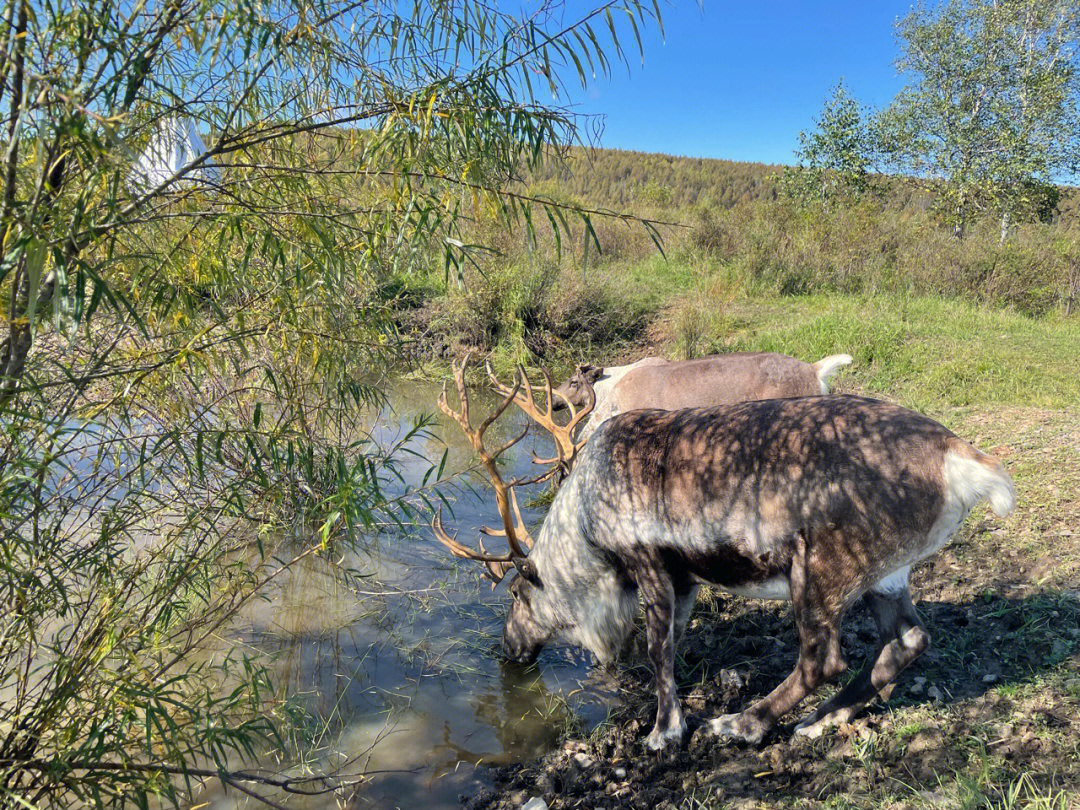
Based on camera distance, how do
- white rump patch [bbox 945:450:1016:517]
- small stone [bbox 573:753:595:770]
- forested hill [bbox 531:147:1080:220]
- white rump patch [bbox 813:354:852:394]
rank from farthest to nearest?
forested hill [bbox 531:147:1080:220] → white rump patch [bbox 813:354:852:394] → small stone [bbox 573:753:595:770] → white rump patch [bbox 945:450:1016:517]

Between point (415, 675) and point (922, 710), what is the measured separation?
9.27 feet

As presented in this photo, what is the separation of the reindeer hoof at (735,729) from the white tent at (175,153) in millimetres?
3241

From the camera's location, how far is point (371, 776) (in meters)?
3.44

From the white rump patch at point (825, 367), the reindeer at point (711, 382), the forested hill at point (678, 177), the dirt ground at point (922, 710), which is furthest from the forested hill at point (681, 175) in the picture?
the dirt ground at point (922, 710)

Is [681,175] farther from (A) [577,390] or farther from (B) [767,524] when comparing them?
(B) [767,524]

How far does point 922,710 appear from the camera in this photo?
9.98 feet

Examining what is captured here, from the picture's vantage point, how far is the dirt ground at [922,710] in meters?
2.57

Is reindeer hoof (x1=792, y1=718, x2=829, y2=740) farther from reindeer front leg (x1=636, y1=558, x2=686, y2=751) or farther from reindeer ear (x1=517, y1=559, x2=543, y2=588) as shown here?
reindeer ear (x1=517, y1=559, x2=543, y2=588)

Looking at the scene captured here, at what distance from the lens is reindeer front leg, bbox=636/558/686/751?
3385mm

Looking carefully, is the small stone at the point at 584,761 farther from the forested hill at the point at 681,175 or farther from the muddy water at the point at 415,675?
the forested hill at the point at 681,175

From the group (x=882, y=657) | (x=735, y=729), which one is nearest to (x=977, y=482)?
(x=882, y=657)

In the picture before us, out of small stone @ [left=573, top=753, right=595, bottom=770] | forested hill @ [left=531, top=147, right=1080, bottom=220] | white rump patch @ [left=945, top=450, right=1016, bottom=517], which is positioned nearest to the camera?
white rump patch @ [left=945, top=450, right=1016, bottom=517]

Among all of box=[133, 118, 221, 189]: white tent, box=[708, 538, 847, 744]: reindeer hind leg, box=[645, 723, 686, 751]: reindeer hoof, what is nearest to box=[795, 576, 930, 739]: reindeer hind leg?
box=[708, 538, 847, 744]: reindeer hind leg

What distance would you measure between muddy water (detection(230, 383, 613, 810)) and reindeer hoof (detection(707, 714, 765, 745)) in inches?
31.8
